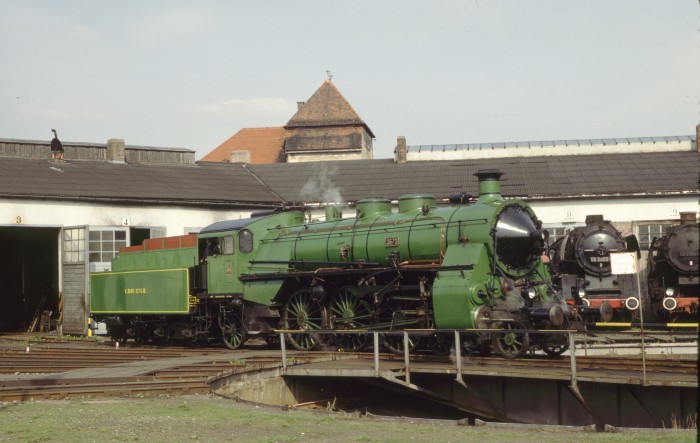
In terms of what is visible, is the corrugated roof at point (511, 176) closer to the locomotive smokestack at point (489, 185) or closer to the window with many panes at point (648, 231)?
the window with many panes at point (648, 231)

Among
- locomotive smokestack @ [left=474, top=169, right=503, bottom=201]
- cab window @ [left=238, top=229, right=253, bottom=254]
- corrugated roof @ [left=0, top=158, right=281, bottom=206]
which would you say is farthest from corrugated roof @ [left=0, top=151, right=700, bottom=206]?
locomotive smokestack @ [left=474, top=169, right=503, bottom=201]

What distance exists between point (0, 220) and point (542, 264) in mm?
19335

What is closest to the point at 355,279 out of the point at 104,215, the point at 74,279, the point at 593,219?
the point at 593,219

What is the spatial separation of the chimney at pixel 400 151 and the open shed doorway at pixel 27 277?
Answer: 51.1 feet

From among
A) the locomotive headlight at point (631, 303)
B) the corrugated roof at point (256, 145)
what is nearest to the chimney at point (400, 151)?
the locomotive headlight at point (631, 303)

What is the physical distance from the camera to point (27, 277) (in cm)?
3850

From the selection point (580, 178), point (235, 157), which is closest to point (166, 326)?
point (580, 178)

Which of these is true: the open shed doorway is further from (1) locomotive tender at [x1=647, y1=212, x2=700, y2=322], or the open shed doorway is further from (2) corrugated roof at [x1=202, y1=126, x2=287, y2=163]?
(2) corrugated roof at [x1=202, y1=126, x2=287, y2=163]

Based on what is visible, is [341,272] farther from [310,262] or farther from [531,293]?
[531,293]

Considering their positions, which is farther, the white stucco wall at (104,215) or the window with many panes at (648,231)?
the window with many panes at (648,231)

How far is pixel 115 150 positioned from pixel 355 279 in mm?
20592

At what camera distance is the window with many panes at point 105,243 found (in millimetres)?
30250

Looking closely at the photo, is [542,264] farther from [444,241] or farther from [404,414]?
[404,414]

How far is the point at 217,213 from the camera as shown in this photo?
33.8m
